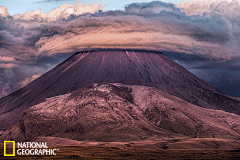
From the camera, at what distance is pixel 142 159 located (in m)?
163

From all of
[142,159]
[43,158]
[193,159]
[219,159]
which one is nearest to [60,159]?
[43,158]

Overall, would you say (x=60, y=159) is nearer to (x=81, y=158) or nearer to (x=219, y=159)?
(x=81, y=158)

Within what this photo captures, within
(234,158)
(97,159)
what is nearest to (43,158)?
(97,159)

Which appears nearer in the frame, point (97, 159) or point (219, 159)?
point (97, 159)

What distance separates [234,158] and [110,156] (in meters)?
71.8

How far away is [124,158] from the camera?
164125 millimetres

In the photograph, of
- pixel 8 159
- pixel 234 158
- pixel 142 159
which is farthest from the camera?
pixel 234 158

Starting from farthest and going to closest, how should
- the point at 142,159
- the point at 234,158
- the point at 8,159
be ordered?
the point at 234,158
the point at 142,159
the point at 8,159

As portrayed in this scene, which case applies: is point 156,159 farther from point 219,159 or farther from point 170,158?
point 219,159

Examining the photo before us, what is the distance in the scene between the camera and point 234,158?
17375 centimetres

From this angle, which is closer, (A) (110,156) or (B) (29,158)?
(B) (29,158)

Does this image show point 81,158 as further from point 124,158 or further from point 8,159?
point 8,159

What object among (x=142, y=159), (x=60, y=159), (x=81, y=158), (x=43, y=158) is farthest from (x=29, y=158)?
(x=142, y=159)

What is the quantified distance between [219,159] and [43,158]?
315ft
